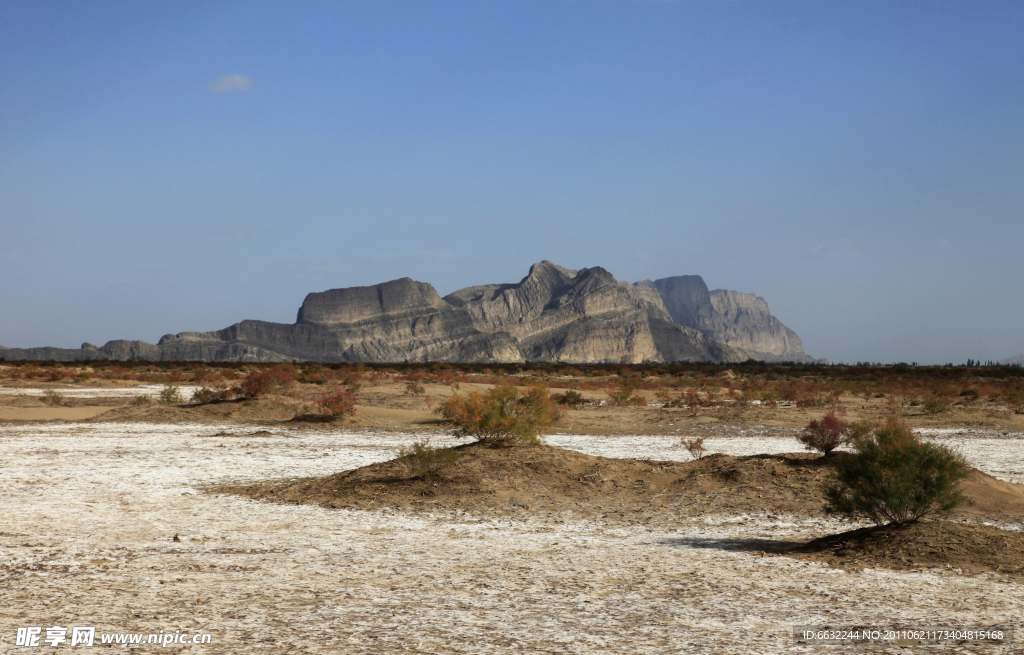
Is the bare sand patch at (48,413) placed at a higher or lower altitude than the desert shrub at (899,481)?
lower

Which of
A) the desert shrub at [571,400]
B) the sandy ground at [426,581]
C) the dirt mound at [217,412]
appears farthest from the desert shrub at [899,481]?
the desert shrub at [571,400]

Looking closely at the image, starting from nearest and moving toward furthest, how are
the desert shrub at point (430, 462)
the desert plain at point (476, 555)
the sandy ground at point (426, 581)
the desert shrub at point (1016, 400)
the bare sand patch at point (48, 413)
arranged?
the sandy ground at point (426, 581), the desert plain at point (476, 555), the desert shrub at point (430, 462), the bare sand patch at point (48, 413), the desert shrub at point (1016, 400)

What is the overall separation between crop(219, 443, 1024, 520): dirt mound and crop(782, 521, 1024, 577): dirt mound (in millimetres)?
2662

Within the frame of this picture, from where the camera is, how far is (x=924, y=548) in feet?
31.1

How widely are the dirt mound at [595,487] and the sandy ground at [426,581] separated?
749 millimetres

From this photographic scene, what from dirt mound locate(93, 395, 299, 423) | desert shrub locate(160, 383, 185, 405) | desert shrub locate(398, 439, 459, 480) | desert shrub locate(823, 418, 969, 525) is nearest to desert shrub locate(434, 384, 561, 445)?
desert shrub locate(398, 439, 459, 480)

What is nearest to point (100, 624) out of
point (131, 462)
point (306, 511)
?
point (306, 511)

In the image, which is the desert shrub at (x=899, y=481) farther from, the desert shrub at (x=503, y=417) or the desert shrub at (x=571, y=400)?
the desert shrub at (x=571, y=400)

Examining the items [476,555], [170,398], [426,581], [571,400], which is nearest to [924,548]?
[476,555]

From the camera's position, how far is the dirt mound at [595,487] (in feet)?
43.3

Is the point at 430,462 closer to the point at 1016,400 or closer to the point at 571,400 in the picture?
the point at 571,400

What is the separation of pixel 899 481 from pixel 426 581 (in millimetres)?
5906

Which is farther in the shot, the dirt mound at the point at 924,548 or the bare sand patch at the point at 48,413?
the bare sand patch at the point at 48,413

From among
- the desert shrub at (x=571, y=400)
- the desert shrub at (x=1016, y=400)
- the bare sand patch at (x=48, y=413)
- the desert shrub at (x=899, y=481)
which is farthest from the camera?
the desert shrub at (x=571, y=400)
